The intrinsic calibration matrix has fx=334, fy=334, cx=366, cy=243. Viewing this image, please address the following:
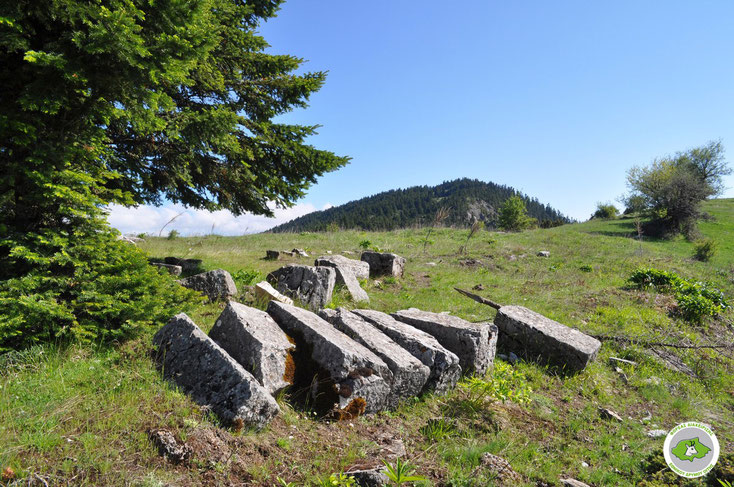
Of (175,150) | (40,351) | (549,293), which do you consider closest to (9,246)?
(40,351)

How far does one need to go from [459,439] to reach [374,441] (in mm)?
1041

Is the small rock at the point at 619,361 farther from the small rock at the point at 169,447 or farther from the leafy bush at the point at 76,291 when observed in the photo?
the leafy bush at the point at 76,291

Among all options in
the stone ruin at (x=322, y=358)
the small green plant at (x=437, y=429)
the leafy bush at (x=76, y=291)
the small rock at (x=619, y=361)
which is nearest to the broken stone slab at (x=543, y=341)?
the stone ruin at (x=322, y=358)

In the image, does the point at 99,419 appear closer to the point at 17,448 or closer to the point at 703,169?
the point at 17,448

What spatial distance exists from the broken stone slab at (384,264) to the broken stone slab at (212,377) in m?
8.10

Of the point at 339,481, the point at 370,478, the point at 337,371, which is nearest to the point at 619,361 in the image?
the point at 337,371

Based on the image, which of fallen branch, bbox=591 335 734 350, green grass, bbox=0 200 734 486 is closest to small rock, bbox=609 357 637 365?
green grass, bbox=0 200 734 486

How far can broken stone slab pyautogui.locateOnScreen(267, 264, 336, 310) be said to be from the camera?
7.34 meters

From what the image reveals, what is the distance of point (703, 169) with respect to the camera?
51.9 m

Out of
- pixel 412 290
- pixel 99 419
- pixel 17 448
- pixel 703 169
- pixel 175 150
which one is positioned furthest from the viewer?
pixel 703 169

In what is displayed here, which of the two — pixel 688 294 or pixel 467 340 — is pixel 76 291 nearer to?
pixel 467 340

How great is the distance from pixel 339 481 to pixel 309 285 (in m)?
4.86
